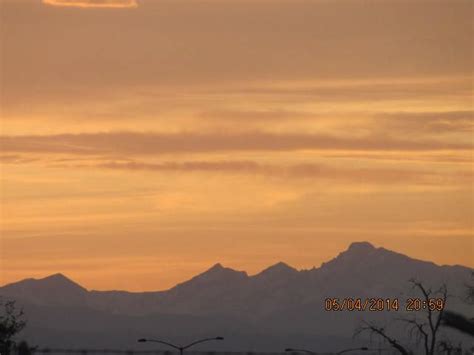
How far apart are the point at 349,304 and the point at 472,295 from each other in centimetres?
1199

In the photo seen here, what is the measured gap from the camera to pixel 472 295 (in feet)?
342

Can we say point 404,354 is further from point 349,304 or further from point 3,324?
point 3,324

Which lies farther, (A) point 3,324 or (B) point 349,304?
(A) point 3,324

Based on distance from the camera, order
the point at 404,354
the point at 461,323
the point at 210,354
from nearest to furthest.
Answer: the point at 461,323
the point at 404,354
the point at 210,354

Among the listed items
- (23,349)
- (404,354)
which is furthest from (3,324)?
(404,354)

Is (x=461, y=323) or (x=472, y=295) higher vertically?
(x=472, y=295)

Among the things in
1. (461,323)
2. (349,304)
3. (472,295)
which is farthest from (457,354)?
(461,323)

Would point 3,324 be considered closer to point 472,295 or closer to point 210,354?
point 472,295

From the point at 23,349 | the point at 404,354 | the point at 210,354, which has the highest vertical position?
the point at 210,354

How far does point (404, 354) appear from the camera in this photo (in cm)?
5400

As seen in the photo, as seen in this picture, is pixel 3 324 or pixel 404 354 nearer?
pixel 404 354

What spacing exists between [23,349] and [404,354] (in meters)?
53.3

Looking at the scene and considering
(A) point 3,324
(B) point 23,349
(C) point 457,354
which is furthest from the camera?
(A) point 3,324

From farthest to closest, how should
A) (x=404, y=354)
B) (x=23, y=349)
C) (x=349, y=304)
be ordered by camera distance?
(x=349, y=304) < (x=23, y=349) < (x=404, y=354)
